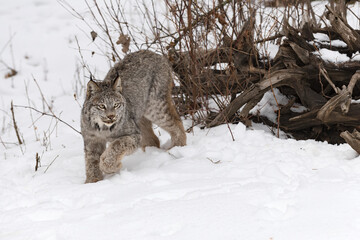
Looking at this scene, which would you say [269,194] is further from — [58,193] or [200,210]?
[58,193]

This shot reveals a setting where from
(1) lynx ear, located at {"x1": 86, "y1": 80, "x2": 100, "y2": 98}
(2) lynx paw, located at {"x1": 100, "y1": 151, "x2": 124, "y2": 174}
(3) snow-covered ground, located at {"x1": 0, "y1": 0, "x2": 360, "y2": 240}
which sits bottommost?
(3) snow-covered ground, located at {"x1": 0, "y1": 0, "x2": 360, "y2": 240}

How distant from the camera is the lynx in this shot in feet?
15.1

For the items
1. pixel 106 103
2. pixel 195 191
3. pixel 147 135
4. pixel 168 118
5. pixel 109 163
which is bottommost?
pixel 195 191

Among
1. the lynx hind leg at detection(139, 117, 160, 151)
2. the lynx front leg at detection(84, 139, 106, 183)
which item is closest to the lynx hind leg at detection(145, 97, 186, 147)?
the lynx hind leg at detection(139, 117, 160, 151)

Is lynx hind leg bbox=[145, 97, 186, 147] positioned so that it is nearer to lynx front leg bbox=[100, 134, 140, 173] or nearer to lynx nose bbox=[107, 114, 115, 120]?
lynx front leg bbox=[100, 134, 140, 173]

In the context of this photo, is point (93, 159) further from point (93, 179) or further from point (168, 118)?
point (168, 118)

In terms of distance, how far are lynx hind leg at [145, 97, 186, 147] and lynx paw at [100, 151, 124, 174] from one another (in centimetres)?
115

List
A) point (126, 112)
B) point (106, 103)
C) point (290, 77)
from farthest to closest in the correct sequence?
point (290, 77)
point (126, 112)
point (106, 103)

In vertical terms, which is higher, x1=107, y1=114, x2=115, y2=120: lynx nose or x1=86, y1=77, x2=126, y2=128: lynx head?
x1=86, y1=77, x2=126, y2=128: lynx head

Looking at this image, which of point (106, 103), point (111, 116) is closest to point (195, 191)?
point (111, 116)

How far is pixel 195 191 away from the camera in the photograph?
3922mm

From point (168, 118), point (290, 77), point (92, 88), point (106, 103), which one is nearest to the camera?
point (106, 103)

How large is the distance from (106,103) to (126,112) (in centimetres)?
38

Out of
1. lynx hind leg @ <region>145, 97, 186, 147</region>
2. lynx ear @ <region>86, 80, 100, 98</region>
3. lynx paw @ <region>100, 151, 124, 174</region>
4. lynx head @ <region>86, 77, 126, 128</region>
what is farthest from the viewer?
lynx hind leg @ <region>145, 97, 186, 147</region>
